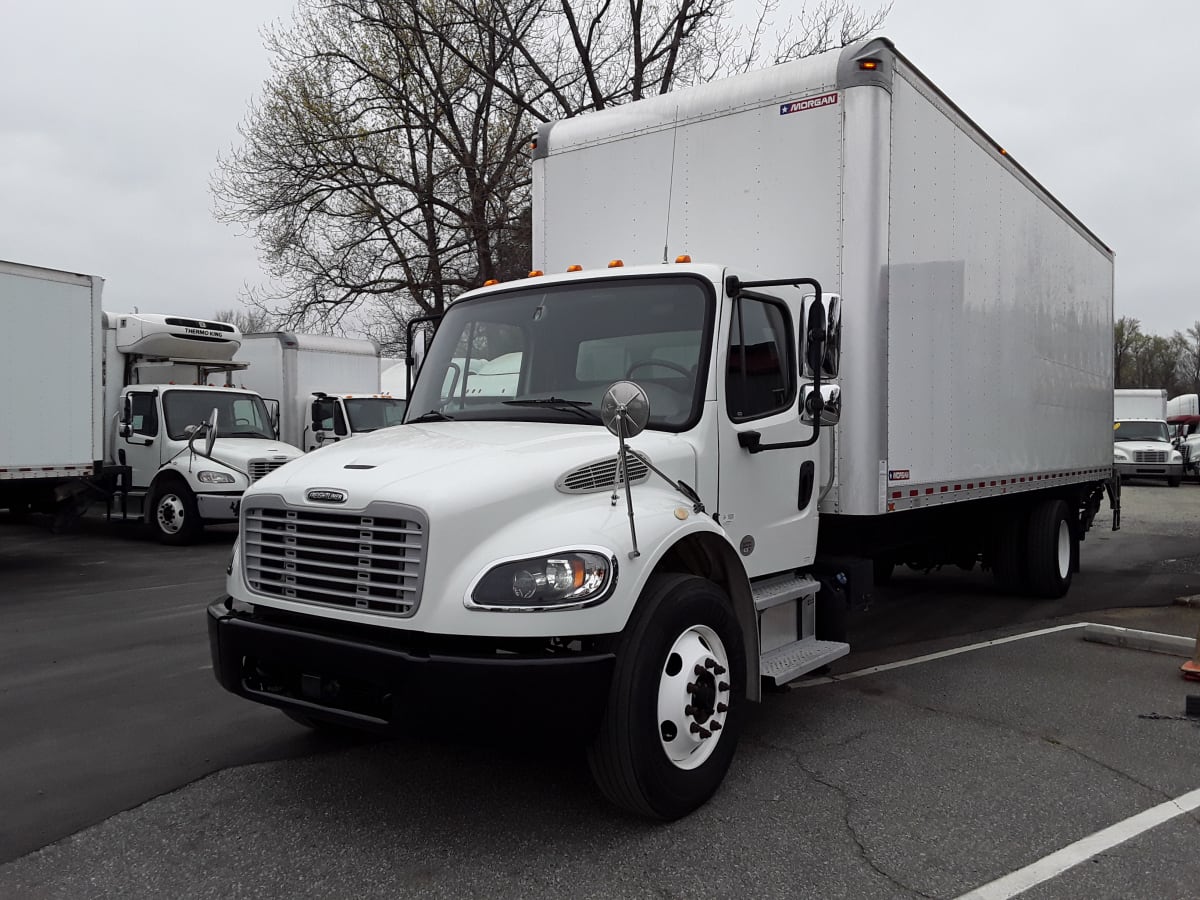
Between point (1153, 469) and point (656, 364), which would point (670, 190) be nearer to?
point (656, 364)

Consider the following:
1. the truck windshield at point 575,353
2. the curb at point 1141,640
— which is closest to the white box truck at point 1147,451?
the curb at point 1141,640

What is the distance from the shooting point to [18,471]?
10852mm

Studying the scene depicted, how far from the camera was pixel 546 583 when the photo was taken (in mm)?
3498

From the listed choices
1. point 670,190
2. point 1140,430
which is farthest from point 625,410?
point 1140,430

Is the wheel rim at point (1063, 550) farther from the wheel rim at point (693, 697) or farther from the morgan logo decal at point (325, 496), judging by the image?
the morgan logo decal at point (325, 496)

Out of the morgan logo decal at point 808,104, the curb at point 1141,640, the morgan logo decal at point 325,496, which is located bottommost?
the curb at point 1141,640

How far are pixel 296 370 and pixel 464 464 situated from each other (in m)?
15.7

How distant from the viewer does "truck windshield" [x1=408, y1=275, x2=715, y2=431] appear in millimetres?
4566

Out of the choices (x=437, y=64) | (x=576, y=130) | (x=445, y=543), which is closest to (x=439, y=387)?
(x=445, y=543)

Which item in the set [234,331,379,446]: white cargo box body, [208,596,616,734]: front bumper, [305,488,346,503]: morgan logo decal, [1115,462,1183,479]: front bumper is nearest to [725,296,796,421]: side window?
[208,596,616,734]: front bumper

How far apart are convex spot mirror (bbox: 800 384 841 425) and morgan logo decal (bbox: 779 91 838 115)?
1.73 meters

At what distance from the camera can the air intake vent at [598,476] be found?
12.7 ft

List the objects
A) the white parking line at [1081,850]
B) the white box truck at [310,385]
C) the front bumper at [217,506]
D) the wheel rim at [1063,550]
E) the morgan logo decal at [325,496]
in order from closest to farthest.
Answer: the white parking line at [1081,850], the morgan logo decal at [325,496], the wheel rim at [1063,550], the front bumper at [217,506], the white box truck at [310,385]

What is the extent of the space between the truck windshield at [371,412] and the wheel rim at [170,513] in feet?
13.6
